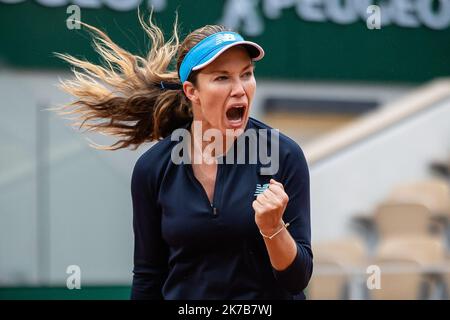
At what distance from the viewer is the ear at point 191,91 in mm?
2438

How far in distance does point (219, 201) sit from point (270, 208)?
258 mm

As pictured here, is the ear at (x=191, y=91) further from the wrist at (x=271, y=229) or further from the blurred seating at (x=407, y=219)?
the blurred seating at (x=407, y=219)

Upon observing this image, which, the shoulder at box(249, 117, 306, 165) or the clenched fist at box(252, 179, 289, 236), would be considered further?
A: the shoulder at box(249, 117, 306, 165)

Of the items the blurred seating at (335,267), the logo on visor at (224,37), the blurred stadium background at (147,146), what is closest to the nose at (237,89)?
the logo on visor at (224,37)

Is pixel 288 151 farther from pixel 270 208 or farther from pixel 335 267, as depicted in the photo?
pixel 335 267

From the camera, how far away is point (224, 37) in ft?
7.66

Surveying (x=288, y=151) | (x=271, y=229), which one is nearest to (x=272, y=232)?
(x=271, y=229)

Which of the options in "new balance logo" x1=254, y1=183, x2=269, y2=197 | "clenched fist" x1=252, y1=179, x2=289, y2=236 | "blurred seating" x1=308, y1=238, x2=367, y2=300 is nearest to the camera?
"clenched fist" x1=252, y1=179, x2=289, y2=236

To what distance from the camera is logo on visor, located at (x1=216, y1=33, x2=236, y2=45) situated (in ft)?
7.61

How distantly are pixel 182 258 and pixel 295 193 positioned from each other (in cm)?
34

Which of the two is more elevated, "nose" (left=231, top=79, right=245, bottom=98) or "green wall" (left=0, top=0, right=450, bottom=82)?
"green wall" (left=0, top=0, right=450, bottom=82)

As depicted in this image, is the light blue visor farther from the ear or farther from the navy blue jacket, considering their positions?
the navy blue jacket

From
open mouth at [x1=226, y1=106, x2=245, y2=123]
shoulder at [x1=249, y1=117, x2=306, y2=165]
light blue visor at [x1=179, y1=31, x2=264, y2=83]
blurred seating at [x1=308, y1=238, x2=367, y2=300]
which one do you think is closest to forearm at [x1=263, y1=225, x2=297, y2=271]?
shoulder at [x1=249, y1=117, x2=306, y2=165]
